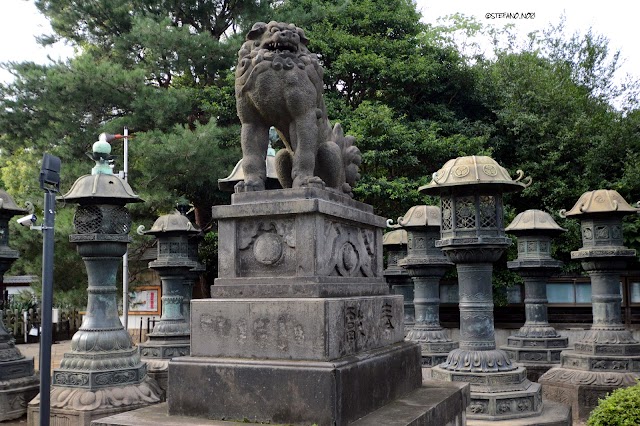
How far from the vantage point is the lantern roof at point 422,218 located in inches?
433

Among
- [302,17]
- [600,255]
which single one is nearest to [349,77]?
[302,17]

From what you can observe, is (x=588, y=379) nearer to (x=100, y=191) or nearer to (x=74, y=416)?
(x=74, y=416)

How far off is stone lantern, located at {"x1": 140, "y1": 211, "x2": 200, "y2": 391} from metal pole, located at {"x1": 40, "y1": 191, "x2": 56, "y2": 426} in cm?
614

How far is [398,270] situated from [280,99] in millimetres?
8958

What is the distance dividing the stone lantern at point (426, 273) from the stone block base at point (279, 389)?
270 inches

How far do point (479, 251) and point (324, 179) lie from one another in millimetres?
3750

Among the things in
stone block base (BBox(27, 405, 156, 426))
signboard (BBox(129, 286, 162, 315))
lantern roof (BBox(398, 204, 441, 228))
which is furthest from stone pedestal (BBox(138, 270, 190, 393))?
signboard (BBox(129, 286, 162, 315))

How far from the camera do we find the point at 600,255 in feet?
30.7

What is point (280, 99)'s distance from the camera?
15.0ft

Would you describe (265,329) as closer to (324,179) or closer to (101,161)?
(324,179)

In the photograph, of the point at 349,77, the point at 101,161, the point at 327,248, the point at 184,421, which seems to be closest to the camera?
the point at 184,421

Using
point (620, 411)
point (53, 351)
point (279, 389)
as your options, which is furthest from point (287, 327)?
point (53, 351)

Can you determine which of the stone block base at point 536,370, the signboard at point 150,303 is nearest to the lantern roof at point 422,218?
the stone block base at point 536,370

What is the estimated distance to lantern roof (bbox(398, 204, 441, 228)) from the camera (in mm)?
10992
